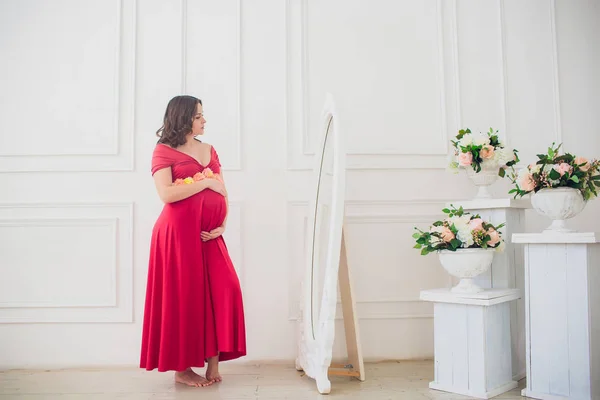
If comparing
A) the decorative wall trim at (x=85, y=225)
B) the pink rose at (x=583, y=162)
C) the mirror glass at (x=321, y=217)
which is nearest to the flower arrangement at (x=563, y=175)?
the pink rose at (x=583, y=162)

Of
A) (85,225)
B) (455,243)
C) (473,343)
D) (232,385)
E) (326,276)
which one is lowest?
(232,385)

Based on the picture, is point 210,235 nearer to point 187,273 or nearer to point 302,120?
point 187,273

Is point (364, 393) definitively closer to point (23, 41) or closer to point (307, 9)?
point (307, 9)

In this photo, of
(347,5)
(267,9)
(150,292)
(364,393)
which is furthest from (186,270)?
(347,5)

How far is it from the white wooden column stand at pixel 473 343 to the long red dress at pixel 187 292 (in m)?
1.01

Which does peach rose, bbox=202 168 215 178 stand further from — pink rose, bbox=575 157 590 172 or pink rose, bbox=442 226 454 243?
pink rose, bbox=575 157 590 172

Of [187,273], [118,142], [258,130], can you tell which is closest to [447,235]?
[187,273]

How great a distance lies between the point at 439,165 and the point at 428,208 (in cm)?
29

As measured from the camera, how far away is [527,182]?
2365mm

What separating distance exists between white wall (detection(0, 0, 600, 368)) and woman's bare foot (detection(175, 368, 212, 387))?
525 millimetres

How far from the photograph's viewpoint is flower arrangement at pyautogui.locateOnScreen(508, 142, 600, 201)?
2.28 metres

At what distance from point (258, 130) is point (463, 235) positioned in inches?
58.0

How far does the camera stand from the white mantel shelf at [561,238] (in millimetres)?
2211

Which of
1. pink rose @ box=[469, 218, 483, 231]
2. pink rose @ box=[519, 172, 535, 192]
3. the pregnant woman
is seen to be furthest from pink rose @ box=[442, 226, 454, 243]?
the pregnant woman
